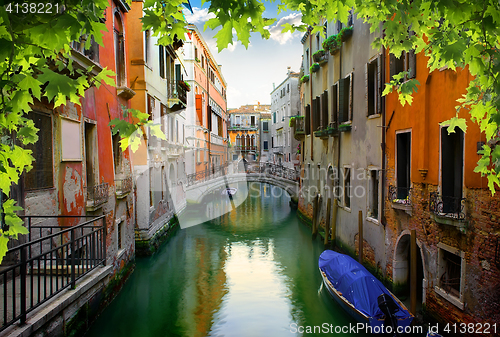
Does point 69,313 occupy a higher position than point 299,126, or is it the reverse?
point 299,126

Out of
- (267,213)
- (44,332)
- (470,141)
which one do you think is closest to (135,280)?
(44,332)

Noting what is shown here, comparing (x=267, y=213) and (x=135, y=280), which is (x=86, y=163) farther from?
(x=267, y=213)

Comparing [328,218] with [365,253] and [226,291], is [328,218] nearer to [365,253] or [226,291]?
[365,253]

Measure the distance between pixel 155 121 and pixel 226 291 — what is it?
674cm

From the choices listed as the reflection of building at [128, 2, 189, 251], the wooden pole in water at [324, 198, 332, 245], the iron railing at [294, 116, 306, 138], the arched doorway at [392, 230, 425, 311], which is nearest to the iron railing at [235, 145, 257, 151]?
the iron railing at [294, 116, 306, 138]

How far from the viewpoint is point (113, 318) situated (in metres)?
7.47

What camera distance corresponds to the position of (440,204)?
591 cm

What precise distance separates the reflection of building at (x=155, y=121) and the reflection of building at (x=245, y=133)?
3005 centimetres

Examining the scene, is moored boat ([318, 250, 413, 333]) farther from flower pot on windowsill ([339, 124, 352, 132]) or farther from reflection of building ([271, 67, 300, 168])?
reflection of building ([271, 67, 300, 168])

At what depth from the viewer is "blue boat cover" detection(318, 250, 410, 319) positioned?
22.0 ft

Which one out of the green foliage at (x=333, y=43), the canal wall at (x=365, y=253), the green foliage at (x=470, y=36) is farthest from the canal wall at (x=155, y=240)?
the green foliage at (x=470, y=36)

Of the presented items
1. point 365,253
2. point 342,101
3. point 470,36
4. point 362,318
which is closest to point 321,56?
point 342,101

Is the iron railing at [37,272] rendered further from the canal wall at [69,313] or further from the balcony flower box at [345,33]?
the balcony flower box at [345,33]

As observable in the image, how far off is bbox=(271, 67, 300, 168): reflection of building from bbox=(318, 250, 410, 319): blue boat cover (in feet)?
61.5
